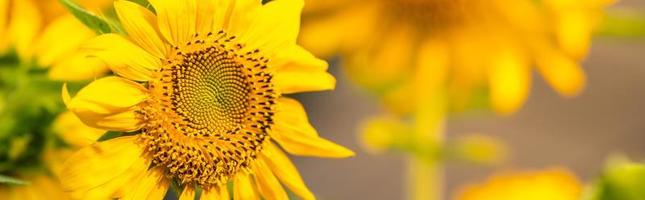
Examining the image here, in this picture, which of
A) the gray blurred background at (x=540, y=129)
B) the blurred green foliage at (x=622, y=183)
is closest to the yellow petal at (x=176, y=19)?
the blurred green foliage at (x=622, y=183)

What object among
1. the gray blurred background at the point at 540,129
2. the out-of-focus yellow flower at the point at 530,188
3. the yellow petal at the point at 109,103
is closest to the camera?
the yellow petal at the point at 109,103

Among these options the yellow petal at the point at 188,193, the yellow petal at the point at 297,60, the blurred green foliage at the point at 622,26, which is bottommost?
the yellow petal at the point at 188,193

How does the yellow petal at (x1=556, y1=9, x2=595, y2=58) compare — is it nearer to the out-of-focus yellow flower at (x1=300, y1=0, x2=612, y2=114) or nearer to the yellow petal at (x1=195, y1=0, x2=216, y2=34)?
the out-of-focus yellow flower at (x1=300, y1=0, x2=612, y2=114)

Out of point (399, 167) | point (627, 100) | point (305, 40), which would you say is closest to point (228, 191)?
point (305, 40)

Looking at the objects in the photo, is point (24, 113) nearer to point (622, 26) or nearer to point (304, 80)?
point (304, 80)

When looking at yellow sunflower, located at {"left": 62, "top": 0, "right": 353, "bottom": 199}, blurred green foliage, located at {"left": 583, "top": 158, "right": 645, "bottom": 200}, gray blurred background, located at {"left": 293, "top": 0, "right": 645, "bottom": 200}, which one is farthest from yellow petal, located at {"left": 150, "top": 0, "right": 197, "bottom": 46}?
gray blurred background, located at {"left": 293, "top": 0, "right": 645, "bottom": 200}

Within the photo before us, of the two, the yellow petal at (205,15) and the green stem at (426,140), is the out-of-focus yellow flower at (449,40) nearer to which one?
the green stem at (426,140)

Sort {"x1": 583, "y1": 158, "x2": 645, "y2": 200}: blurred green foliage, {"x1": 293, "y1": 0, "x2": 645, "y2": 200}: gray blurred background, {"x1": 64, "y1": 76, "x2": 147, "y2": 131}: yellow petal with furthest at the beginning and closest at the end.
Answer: {"x1": 293, "y1": 0, "x2": 645, "y2": 200}: gray blurred background
{"x1": 583, "y1": 158, "x2": 645, "y2": 200}: blurred green foliage
{"x1": 64, "y1": 76, "x2": 147, "y2": 131}: yellow petal
